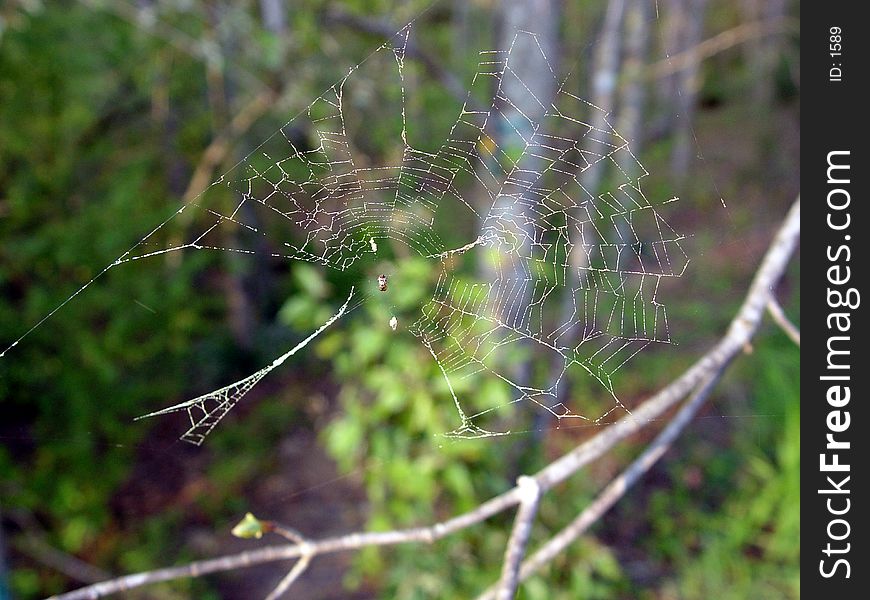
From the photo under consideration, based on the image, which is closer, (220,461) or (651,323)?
(651,323)

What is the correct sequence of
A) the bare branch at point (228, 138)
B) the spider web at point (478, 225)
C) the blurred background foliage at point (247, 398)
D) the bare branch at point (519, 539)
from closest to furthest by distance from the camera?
1. the bare branch at point (519, 539)
2. the spider web at point (478, 225)
3. the blurred background foliage at point (247, 398)
4. the bare branch at point (228, 138)

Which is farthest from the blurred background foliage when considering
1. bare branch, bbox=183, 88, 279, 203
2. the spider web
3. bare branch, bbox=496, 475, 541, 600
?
bare branch, bbox=496, 475, 541, 600

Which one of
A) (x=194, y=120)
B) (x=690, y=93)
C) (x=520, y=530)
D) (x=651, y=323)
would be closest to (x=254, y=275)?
(x=194, y=120)

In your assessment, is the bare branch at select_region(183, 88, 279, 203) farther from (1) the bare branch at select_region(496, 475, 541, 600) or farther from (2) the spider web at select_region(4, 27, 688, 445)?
(1) the bare branch at select_region(496, 475, 541, 600)

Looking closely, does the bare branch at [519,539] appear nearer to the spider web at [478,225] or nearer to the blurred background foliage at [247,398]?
the spider web at [478,225]

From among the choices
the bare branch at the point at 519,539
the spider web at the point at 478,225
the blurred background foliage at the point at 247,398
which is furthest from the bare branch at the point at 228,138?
the bare branch at the point at 519,539

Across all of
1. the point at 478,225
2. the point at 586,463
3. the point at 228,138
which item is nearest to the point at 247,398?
the point at 228,138

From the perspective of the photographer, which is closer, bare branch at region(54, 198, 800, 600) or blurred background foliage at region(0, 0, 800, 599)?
bare branch at region(54, 198, 800, 600)
